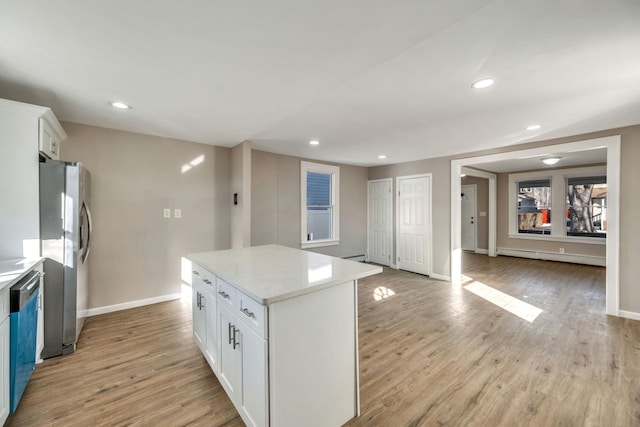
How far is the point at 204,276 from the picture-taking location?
2.12 m

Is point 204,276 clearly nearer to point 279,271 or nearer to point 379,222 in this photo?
point 279,271

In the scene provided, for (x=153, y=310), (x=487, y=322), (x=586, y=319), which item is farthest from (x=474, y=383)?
(x=153, y=310)

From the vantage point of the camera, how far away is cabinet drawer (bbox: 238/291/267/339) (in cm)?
131

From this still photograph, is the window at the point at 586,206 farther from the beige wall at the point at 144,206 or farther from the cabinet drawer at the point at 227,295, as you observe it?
the cabinet drawer at the point at 227,295

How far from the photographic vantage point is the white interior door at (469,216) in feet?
25.8

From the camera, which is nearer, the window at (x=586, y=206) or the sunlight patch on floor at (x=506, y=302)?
the sunlight patch on floor at (x=506, y=302)

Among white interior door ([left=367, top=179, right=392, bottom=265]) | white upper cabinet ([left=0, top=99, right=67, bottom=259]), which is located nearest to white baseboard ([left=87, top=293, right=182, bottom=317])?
white upper cabinet ([left=0, top=99, right=67, bottom=259])

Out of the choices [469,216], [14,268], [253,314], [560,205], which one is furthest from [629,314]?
[14,268]

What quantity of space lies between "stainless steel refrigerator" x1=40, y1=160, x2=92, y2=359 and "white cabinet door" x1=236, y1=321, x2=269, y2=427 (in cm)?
194

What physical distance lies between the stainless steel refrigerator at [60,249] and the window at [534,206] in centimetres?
887

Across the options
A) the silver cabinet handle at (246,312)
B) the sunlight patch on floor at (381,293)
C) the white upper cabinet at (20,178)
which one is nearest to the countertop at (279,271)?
the silver cabinet handle at (246,312)

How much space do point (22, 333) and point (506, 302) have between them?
4.93 metres

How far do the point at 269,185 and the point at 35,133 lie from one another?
9.40 feet

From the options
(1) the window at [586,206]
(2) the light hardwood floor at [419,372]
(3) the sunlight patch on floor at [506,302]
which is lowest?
(2) the light hardwood floor at [419,372]
